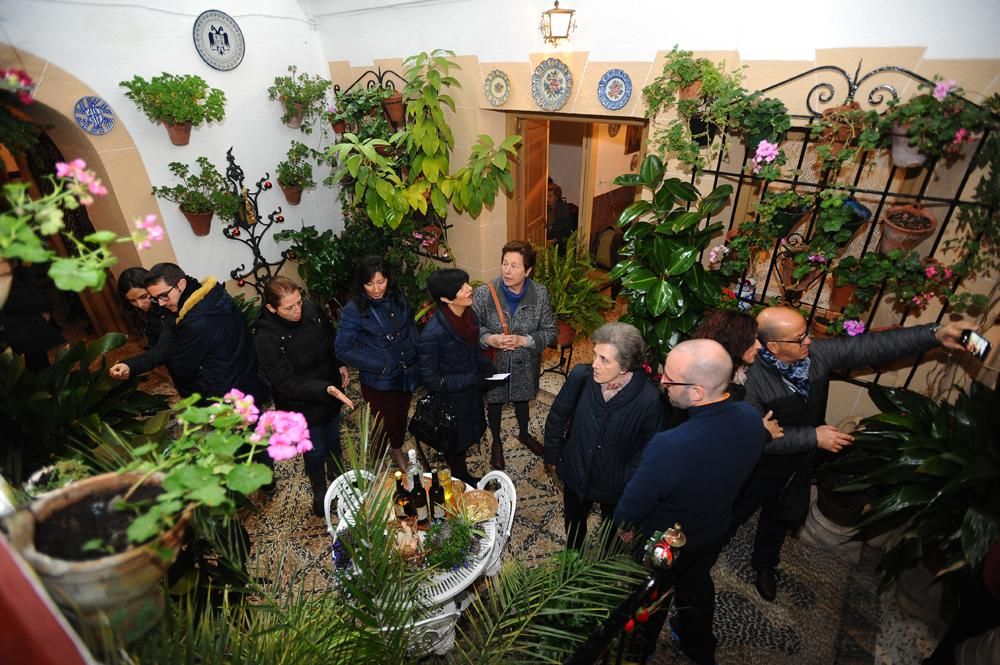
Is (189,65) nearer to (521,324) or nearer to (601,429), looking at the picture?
(521,324)

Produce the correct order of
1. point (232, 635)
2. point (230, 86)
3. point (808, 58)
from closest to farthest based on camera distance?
point (232, 635) < point (808, 58) < point (230, 86)

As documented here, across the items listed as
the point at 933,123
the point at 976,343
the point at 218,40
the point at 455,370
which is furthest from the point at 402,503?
the point at 218,40

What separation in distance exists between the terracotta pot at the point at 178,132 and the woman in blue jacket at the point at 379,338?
2.64m

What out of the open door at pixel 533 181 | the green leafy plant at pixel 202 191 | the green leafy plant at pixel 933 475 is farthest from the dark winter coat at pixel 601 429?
the green leafy plant at pixel 202 191

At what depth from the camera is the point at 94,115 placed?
380 centimetres

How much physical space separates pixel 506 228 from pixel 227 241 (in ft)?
9.29

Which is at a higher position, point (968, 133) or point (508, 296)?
point (968, 133)

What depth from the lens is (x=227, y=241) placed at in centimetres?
491

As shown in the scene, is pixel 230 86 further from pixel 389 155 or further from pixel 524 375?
pixel 524 375

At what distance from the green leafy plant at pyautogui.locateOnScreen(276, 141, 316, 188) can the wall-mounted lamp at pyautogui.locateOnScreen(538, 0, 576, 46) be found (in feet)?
9.50

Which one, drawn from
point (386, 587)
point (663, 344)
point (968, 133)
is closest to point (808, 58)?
point (968, 133)

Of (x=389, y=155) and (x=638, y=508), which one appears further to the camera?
(x=389, y=155)

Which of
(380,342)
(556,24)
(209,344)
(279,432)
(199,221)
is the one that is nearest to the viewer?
(279,432)

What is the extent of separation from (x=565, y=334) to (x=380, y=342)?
6.40 feet
